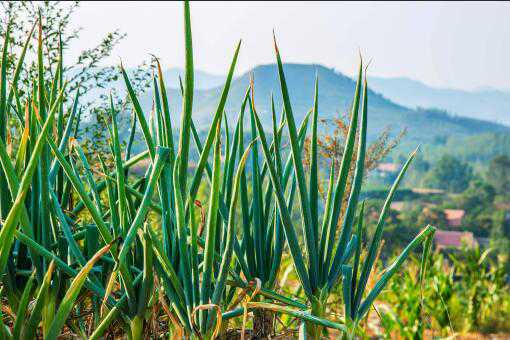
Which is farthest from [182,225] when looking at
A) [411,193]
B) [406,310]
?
[411,193]

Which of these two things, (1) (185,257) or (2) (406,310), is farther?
(2) (406,310)

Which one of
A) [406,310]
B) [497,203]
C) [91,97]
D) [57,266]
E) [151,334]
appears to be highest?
[91,97]

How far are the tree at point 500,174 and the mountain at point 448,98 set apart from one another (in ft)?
176

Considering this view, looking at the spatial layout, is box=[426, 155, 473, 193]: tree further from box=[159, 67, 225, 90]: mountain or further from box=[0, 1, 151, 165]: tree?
box=[0, 1, 151, 165]: tree

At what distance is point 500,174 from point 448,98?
224 feet

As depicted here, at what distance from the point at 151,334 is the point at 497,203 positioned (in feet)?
117

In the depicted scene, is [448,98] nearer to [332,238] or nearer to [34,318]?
[332,238]

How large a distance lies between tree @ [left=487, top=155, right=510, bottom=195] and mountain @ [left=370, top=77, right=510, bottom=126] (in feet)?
176

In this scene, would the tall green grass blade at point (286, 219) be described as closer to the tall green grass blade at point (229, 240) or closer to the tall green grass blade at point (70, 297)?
the tall green grass blade at point (229, 240)

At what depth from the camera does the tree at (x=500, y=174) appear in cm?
3856

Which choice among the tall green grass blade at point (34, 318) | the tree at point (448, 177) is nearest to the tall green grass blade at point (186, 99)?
the tall green grass blade at point (34, 318)

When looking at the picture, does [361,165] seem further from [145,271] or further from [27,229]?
[27,229]

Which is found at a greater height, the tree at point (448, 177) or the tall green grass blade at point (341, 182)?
the tall green grass blade at point (341, 182)

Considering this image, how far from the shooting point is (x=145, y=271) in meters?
0.80
